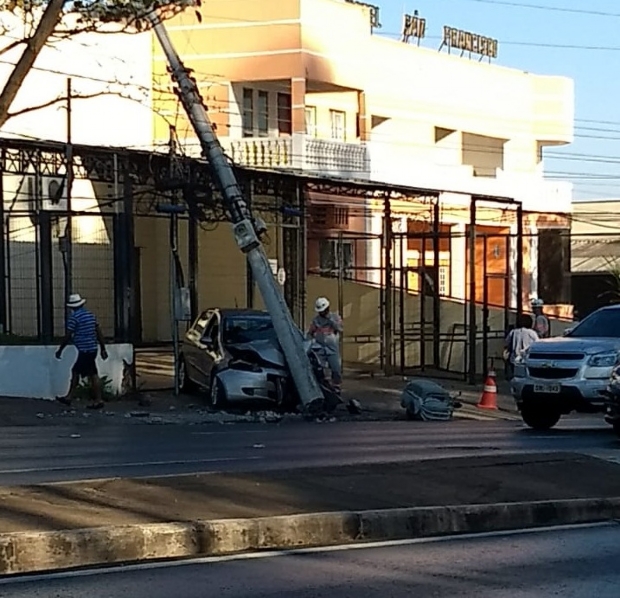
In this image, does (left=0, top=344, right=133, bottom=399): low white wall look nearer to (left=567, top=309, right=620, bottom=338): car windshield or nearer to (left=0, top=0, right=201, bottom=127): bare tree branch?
(left=567, top=309, right=620, bottom=338): car windshield

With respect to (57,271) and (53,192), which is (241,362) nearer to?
(53,192)

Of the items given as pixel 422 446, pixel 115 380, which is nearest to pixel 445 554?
pixel 422 446

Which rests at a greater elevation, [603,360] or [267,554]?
[603,360]

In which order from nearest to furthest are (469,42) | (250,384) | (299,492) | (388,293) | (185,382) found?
(299,492) → (250,384) → (185,382) → (388,293) → (469,42)

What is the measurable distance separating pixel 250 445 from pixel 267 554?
7.28 meters

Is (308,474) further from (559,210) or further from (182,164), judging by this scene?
(559,210)

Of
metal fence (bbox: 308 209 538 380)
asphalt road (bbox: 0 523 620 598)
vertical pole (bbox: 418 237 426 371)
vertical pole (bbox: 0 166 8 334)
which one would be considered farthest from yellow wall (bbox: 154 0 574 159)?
Result: asphalt road (bbox: 0 523 620 598)

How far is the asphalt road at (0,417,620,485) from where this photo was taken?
13719 mm

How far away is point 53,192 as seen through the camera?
27.1 m

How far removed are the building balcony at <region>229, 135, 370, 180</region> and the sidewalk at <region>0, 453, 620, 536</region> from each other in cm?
2336

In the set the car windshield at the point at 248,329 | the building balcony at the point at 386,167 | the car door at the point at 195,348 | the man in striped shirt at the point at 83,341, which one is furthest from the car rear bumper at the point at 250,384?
the building balcony at the point at 386,167

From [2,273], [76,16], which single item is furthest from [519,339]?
[76,16]

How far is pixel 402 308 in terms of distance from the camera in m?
31.6

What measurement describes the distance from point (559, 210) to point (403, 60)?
32.8 feet
